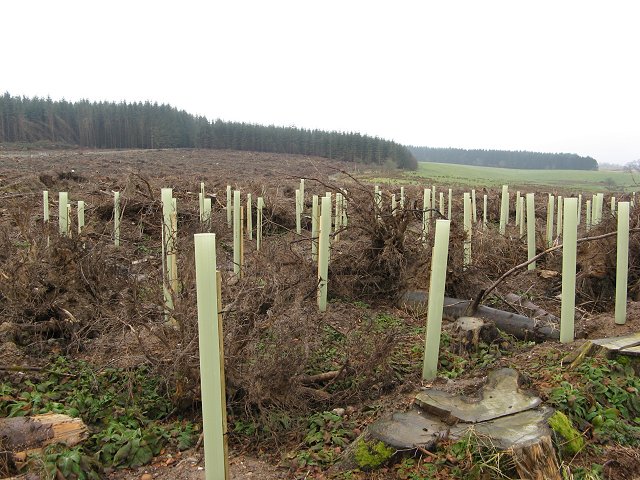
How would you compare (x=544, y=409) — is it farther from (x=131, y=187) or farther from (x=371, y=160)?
(x=371, y=160)

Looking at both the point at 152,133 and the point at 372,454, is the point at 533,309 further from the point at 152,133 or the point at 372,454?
the point at 152,133

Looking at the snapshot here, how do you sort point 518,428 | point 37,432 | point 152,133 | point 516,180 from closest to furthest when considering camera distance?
point 518,428
point 37,432
point 516,180
point 152,133

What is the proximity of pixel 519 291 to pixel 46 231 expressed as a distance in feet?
20.0

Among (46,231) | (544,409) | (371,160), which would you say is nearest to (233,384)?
(544,409)

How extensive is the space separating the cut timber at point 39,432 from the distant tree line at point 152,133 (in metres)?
62.4

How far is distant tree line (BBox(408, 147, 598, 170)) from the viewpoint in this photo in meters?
112

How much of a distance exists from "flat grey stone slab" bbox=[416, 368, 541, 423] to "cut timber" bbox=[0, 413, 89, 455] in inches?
84.9

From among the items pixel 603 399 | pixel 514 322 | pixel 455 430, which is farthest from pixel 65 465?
pixel 514 322

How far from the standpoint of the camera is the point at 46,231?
17.7 ft

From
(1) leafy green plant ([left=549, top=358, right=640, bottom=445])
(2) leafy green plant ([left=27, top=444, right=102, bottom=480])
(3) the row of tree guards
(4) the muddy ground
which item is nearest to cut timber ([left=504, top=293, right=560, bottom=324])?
(4) the muddy ground

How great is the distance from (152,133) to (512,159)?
91726 millimetres

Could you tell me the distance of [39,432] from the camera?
9.33 feet

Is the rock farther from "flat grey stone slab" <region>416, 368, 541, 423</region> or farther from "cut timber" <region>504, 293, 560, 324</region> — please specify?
"cut timber" <region>504, 293, 560, 324</region>

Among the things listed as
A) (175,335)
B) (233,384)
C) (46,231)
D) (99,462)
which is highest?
(46,231)
